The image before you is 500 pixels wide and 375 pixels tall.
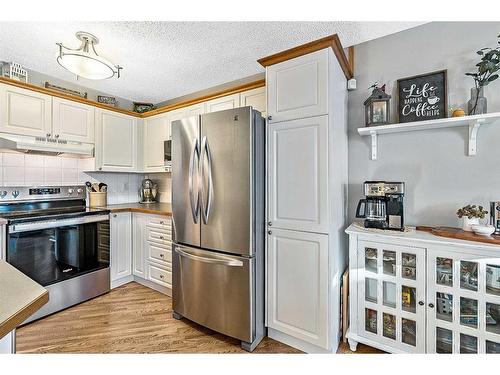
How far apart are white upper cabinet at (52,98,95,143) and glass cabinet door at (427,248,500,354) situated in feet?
11.1

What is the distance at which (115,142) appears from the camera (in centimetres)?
312

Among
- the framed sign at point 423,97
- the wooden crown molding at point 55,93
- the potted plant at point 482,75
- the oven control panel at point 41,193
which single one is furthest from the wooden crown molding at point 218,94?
the potted plant at point 482,75

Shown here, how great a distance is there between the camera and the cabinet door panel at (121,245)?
9.09 feet

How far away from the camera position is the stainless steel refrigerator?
70.4 inches

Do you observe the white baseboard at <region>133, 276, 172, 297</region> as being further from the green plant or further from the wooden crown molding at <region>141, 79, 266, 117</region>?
the green plant

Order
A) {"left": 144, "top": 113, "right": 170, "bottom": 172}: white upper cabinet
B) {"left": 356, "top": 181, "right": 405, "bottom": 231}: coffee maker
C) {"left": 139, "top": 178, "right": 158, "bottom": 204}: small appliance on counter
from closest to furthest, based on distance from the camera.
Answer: {"left": 356, "top": 181, "right": 405, "bottom": 231}: coffee maker → {"left": 144, "top": 113, "right": 170, "bottom": 172}: white upper cabinet → {"left": 139, "top": 178, "right": 158, "bottom": 204}: small appliance on counter

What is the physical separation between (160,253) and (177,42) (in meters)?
2.04

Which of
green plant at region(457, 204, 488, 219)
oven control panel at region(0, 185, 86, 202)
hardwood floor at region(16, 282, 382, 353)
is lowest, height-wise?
hardwood floor at region(16, 282, 382, 353)

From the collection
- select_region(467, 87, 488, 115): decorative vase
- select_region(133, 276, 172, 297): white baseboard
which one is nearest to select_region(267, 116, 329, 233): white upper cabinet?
select_region(467, 87, 488, 115): decorative vase

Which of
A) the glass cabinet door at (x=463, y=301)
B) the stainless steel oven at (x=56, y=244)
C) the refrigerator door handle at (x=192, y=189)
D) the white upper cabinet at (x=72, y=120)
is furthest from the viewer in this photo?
the white upper cabinet at (x=72, y=120)

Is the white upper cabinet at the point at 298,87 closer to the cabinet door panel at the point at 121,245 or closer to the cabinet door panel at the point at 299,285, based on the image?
the cabinet door panel at the point at 299,285

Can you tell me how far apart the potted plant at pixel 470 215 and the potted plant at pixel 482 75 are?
0.62m

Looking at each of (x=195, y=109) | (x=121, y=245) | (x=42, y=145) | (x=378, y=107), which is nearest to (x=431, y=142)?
(x=378, y=107)

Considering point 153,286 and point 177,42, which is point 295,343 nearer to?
point 153,286
